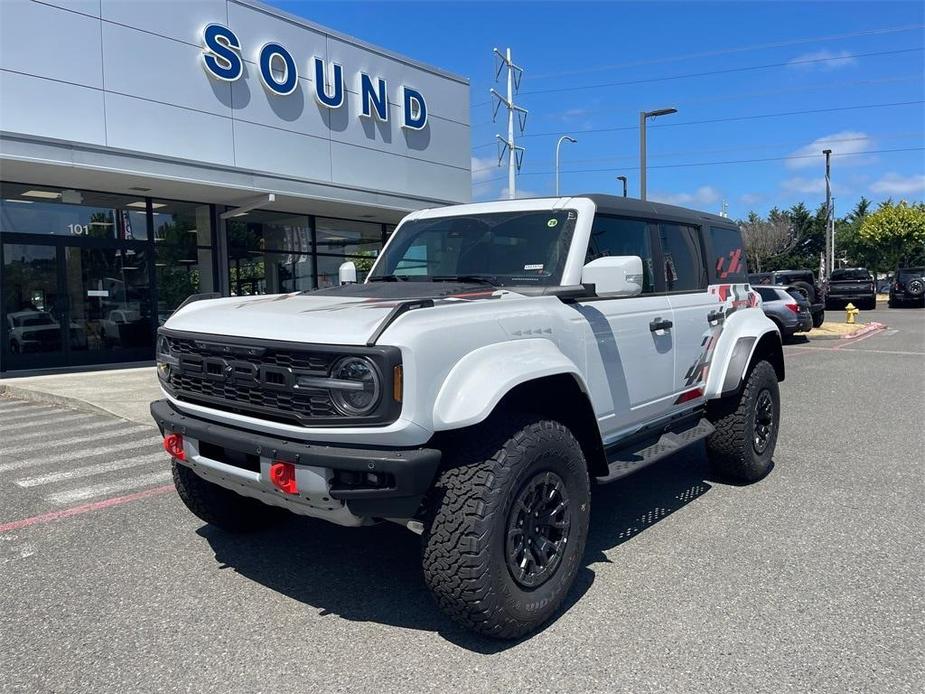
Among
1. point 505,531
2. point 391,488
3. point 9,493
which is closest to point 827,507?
point 505,531

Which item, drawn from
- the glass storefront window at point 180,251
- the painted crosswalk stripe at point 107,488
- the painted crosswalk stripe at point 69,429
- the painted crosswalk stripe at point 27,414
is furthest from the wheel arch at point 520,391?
the glass storefront window at point 180,251

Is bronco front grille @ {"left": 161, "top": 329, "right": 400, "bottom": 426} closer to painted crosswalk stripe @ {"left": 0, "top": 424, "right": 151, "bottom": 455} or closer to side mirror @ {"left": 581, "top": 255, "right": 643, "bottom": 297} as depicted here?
side mirror @ {"left": 581, "top": 255, "right": 643, "bottom": 297}

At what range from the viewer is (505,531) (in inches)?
110

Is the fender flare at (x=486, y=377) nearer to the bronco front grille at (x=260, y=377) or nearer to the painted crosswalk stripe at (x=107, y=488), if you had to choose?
the bronco front grille at (x=260, y=377)

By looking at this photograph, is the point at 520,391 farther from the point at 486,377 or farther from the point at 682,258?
the point at 682,258

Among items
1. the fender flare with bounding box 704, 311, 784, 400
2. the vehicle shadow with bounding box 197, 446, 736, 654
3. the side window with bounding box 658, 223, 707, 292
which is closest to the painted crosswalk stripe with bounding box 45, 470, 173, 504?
the vehicle shadow with bounding box 197, 446, 736, 654

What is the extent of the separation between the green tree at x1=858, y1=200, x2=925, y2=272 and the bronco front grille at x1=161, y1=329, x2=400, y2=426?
53.1 meters

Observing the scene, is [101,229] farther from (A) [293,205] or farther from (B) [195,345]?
(B) [195,345]

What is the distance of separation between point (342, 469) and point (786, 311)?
628 inches

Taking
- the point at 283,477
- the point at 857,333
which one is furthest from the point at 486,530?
the point at 857,333

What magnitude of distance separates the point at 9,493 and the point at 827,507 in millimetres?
5890

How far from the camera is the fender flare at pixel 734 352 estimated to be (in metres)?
4.78

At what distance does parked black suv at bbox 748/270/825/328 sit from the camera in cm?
1948

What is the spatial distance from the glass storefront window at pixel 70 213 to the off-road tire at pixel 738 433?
39.5 ft
